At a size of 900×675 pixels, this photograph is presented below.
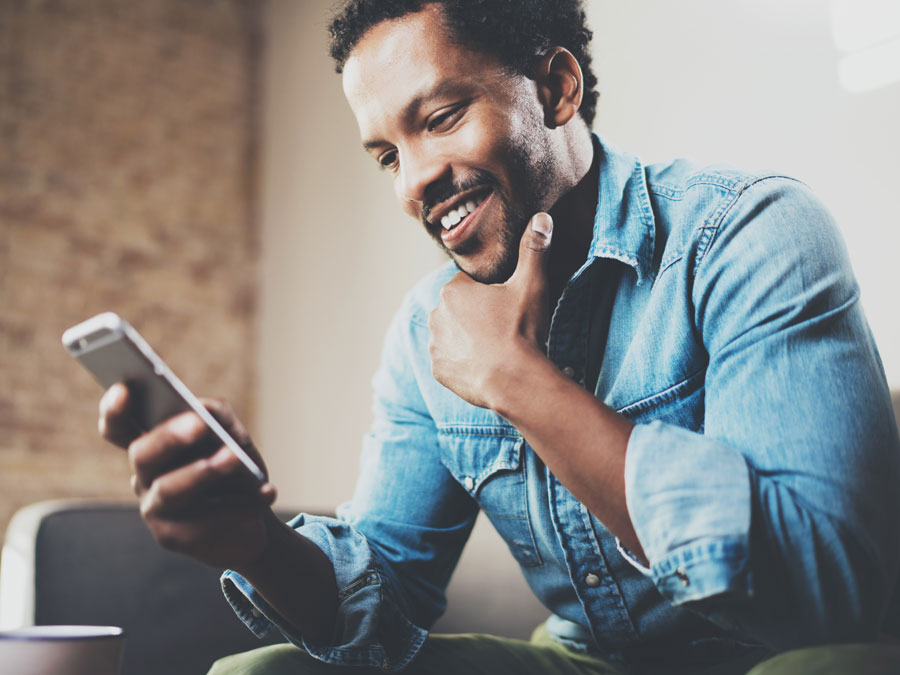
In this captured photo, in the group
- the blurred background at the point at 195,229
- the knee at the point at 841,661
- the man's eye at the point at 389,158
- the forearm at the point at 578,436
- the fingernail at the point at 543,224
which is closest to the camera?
the knee at the point at 841,661

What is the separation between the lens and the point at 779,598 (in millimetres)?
668

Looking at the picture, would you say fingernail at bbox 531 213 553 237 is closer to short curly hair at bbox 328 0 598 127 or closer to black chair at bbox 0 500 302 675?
short curly hair at bbox 328 0 598 127

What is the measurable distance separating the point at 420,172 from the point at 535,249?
187 mm

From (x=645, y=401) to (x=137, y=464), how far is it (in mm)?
552

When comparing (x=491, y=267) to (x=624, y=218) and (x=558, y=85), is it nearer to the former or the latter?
(x=624, y=218)

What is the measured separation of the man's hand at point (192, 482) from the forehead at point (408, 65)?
0.47m

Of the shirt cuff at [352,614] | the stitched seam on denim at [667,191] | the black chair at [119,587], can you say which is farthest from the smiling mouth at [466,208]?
the black chair at [119,587]

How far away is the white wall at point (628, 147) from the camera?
1176 mm

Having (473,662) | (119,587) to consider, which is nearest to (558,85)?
(473,662)

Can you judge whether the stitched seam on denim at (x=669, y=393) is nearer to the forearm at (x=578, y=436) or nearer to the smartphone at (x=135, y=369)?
the forearm at (x=578, y=436)

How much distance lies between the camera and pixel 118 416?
65cm

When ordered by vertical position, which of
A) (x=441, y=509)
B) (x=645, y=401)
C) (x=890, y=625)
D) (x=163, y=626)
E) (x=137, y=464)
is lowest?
(x=890, y=625)

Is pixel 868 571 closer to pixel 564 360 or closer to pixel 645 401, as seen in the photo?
pixel 645 401

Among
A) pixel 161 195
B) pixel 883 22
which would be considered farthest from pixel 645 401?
pixel 161 195
